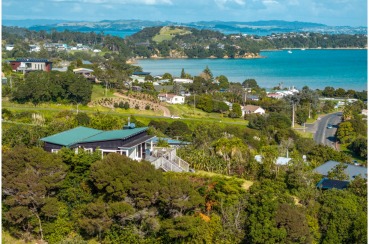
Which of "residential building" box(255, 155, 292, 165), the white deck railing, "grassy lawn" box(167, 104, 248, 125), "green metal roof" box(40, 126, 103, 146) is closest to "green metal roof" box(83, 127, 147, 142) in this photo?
"green metal roof" box(40, 126, 103, 146)

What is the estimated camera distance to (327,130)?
1962 cm

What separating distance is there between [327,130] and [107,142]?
43.8ft

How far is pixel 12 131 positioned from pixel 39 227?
276cm

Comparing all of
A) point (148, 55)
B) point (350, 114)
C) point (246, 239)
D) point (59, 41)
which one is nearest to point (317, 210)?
point (246, 239)

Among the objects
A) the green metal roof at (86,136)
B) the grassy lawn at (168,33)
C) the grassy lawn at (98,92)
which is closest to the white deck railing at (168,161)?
the green metal roof at (86,136)

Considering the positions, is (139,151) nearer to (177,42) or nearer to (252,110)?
(252,110)

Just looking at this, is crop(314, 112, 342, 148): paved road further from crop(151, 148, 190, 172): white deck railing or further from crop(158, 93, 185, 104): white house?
crop(151, 148, 190, 172): white deck railing

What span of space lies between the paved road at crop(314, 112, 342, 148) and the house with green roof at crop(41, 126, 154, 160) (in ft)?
32.5

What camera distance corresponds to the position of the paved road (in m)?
17.5

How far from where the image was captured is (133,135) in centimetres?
804

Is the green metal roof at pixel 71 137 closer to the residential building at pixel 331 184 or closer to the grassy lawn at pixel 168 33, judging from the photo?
the residential building at pixel 331 184

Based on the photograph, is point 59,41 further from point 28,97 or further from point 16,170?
point 16,170

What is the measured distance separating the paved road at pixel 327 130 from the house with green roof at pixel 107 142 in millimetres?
9891

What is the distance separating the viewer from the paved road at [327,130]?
17536 millimetres
